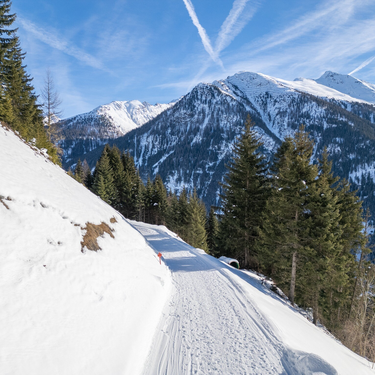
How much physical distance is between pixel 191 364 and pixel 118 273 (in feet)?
12.3

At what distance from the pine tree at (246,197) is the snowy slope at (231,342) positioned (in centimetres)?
833

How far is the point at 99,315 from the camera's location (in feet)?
18.0

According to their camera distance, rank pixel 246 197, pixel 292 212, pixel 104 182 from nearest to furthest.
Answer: pixel 292 212 → pixel 246 197 → pixel 104 182

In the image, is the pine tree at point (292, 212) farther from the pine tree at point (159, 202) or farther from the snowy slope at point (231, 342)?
the pine tree at point (159, 202)

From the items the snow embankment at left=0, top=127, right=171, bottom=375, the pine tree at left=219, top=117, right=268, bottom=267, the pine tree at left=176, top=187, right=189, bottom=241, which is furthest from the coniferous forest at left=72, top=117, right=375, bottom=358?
the pine tree at left=176, top=187, right=189, bottom=241

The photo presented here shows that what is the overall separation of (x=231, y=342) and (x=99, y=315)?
3872 mm

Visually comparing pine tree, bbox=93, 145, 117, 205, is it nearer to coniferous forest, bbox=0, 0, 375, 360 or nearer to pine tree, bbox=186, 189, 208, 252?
coniferous forest, bbox=0, 0, 375, 360

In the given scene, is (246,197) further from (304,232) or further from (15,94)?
(15,94)

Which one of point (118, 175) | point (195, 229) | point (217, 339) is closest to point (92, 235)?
point (217, 339)

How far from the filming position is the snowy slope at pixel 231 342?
5125mm

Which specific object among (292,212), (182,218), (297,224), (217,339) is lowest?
(217,339)

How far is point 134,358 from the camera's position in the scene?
5211 mm

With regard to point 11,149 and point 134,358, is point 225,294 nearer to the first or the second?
point 134,358

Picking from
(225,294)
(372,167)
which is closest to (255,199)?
(225,294)
